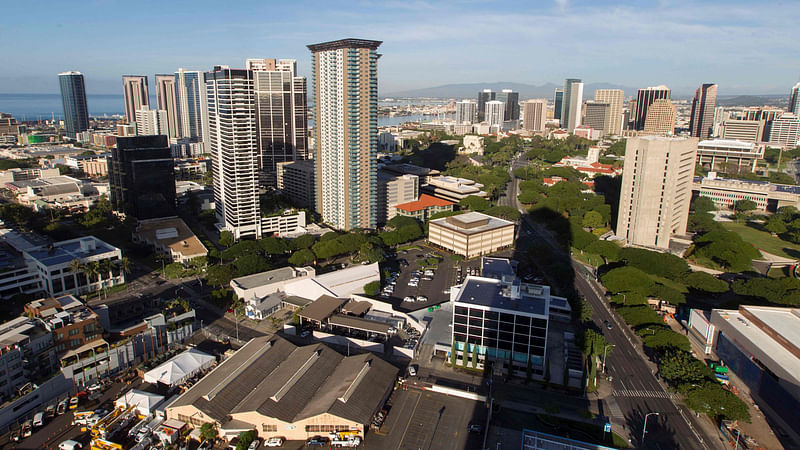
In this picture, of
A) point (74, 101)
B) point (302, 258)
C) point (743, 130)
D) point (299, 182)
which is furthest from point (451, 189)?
point (74, 101)

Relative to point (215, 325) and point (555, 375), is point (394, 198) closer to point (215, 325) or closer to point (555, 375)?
point (215, 325)

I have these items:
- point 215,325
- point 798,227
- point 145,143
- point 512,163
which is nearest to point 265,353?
point 215,325

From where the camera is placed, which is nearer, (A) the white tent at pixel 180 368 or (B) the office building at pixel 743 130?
(A) the white tent at pixel 180 368

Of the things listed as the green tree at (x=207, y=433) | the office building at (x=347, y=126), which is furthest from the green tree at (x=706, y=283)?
the green tree at (x=207, y=433)

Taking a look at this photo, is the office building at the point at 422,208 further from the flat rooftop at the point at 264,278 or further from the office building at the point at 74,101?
the office building at the point at 74,101

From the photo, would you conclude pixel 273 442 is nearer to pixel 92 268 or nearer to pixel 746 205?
pixel 92 268

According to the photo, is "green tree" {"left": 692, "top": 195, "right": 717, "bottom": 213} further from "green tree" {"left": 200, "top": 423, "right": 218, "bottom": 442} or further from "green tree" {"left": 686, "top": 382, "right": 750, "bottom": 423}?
"green tree" {"left": 200, "top": 423, "right": 218, "bottom": 442}
